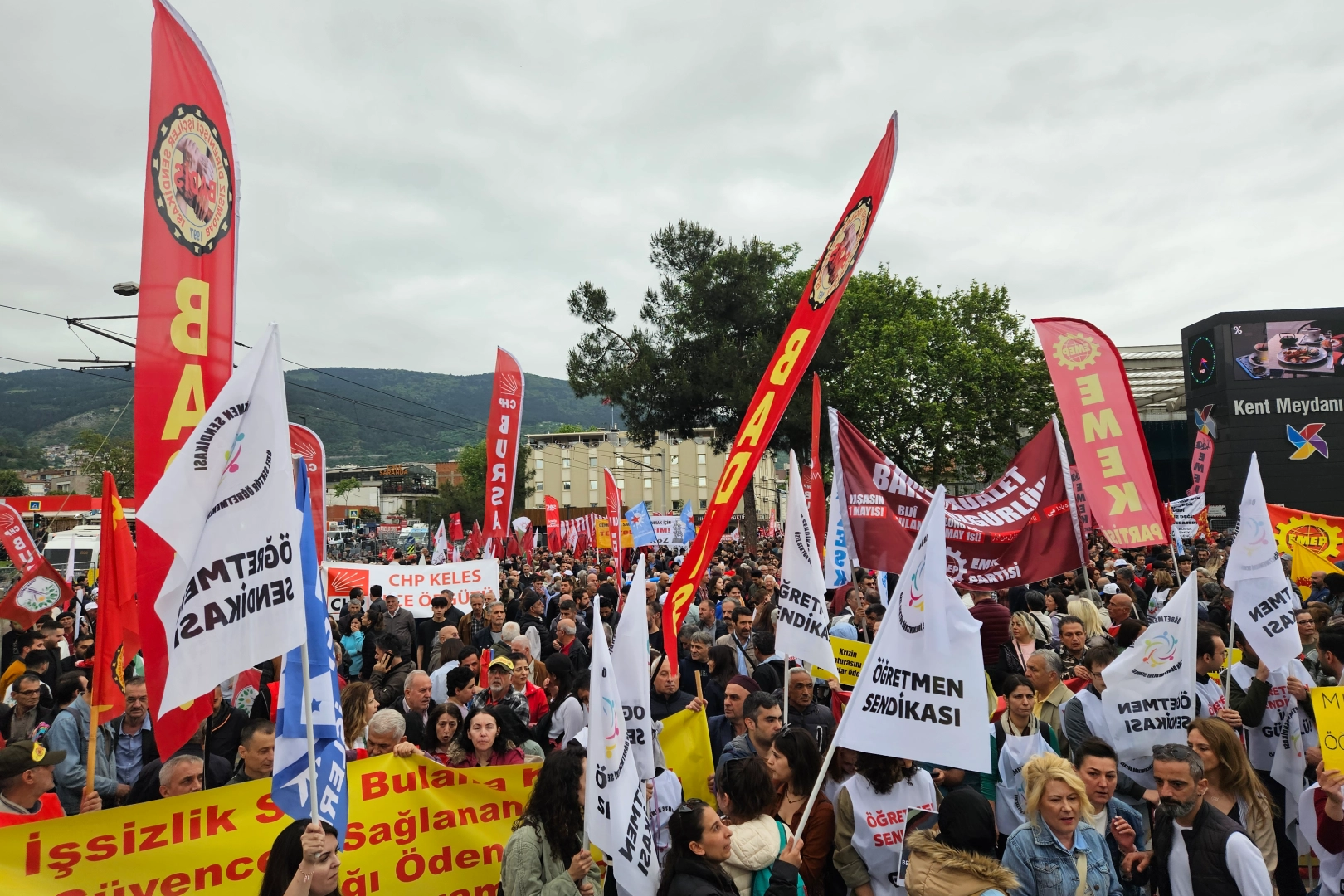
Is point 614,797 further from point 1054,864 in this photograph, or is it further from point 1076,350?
point 1076,350

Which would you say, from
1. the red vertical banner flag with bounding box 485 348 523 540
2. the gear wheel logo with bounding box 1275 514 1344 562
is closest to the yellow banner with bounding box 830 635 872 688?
the red vertical banner flag with bounding box 485 348 523 540

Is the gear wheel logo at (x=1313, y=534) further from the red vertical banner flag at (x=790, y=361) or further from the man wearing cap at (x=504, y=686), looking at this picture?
the man wearing cap at (x=504, y=686)

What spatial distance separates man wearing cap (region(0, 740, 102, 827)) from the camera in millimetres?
4957

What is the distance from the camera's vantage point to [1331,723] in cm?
512

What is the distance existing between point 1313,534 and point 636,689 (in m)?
13.9

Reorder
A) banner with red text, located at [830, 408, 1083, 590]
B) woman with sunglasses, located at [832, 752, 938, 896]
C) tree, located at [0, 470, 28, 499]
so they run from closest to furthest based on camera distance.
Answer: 1. woman with sunglasses, located at [832, 752, 938, 896]
2. banner with red text, located at [830, 408, 1083, 590]
3. tree, located at [0, 470, 28, 499]

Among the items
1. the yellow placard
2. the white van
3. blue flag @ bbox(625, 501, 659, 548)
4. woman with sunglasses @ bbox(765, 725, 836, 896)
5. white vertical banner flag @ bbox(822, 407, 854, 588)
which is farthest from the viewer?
the white van

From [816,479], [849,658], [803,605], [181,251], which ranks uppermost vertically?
[181,251]

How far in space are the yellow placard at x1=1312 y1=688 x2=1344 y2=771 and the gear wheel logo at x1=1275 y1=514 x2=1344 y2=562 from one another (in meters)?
10.2

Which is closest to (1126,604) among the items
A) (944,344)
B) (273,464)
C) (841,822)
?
(841,822)

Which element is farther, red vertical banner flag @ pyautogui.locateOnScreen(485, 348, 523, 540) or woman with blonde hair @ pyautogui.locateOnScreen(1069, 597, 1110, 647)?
red vertical banner flag @ pyautogui.locateOnScreen(485, 348, 523, 540)

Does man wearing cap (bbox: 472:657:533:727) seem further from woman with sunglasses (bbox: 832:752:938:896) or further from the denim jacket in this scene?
the denim jacket

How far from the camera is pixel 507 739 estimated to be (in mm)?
6102

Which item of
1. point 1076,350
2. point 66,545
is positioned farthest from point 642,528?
point 66,545
